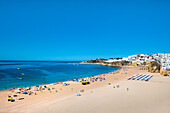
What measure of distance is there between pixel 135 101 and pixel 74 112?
8.33m

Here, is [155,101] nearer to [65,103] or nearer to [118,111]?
[118,111]

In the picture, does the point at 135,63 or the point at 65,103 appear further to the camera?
the point at 135,63

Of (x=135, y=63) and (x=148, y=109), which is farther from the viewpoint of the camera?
(x=135, y=63)

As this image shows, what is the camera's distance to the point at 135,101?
50.1 ft

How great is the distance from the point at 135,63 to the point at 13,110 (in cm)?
9721

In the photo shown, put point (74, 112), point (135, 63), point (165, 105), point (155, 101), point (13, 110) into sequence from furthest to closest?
1. point (135, 63)
2. point (155, 101)
3. point (165, 105)
4. point (13, 110)
5. point (74, 112)

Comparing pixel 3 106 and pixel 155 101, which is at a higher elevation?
pixel 155 101

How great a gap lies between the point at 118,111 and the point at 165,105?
628 centimetres

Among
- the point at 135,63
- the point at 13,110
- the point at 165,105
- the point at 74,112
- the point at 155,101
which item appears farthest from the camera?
the point at 135,63

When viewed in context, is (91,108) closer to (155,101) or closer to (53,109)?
(53,109)

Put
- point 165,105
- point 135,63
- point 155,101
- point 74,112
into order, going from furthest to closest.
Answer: point 135,63, point 155,101, point 165,105, point 74,112

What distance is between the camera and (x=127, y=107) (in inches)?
527

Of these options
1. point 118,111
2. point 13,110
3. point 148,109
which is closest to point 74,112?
point 118,111

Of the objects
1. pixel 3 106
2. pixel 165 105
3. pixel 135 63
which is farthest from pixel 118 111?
pixel 135 63
